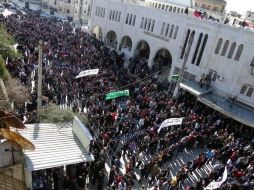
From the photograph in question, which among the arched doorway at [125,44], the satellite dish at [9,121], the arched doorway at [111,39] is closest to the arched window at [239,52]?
the satellite dish at [9,121]

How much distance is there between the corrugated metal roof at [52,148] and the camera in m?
11.2

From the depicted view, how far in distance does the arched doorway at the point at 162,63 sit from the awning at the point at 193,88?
5472 millimetres

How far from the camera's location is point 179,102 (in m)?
23.6

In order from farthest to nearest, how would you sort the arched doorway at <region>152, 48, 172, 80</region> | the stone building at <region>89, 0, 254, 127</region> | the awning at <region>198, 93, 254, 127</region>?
the arched doorway at <region>152, 48, 172, 80</region>, the stone building at <region>89, 0, 254, 127</region>, the awning at <region>198, 93, 254, 127</region>

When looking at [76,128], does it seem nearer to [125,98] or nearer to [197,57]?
[125,98]

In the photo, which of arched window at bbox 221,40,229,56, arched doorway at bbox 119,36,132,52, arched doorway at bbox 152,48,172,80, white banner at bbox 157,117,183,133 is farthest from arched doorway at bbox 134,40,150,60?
white banner at bbox 157,117,183,133

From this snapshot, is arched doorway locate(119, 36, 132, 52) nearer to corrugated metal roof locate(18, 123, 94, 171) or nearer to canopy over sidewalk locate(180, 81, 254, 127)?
canopy over sidewalk locate(180, 81, 254, 127)

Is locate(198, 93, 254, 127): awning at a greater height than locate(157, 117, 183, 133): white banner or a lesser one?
lesser

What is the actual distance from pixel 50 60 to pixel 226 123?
16.4 meters

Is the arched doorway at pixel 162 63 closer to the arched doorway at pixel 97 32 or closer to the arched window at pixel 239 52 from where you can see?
the arched window at pixel 239 52

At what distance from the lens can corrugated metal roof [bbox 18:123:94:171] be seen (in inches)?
440

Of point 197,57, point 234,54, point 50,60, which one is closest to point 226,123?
point 234,54

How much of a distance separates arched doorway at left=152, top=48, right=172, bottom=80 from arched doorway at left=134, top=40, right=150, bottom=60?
2637mm

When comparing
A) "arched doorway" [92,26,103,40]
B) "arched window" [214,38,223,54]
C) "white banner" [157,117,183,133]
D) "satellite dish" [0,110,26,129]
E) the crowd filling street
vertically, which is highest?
"arched window" [214,38,223,54]
